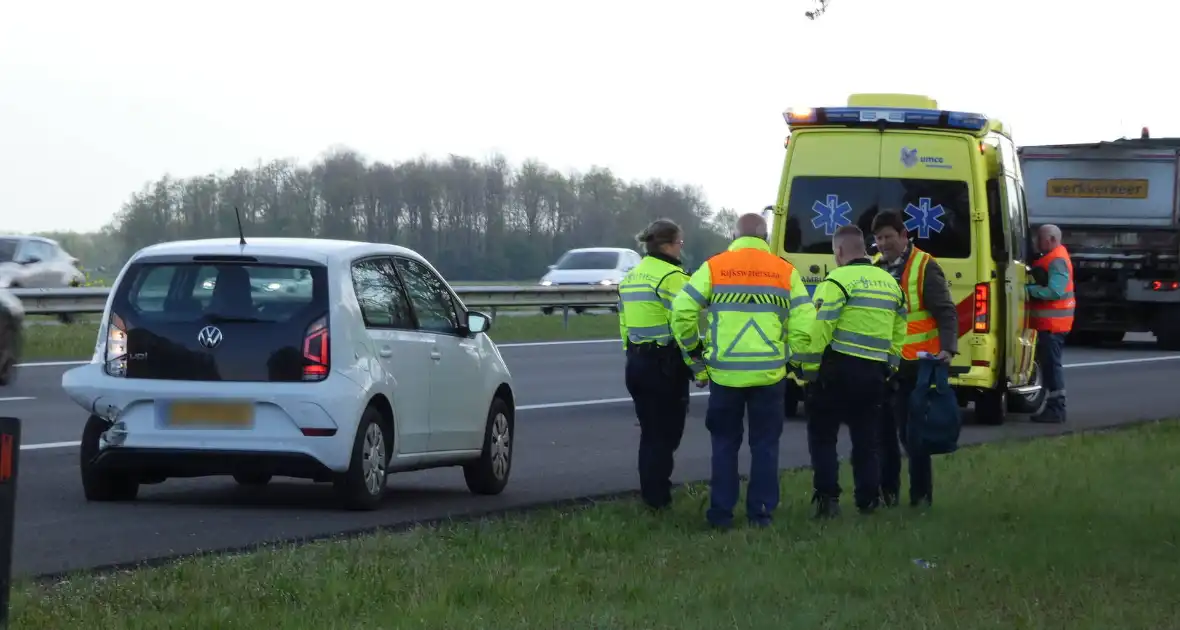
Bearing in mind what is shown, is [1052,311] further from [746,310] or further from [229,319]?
[229,319]

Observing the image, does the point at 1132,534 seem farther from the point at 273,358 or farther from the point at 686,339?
the point at 273,358

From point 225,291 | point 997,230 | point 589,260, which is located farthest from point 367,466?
point 589,260

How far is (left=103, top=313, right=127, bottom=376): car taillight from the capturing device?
32.9 feet

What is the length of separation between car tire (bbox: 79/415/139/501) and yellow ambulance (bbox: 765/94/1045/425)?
6.99 metres

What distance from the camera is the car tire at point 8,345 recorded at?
4648 millimetres

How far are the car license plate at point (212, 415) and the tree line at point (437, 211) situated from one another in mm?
10470

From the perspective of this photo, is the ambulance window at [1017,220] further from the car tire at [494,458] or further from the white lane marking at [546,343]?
the white lane marking at [546,343]

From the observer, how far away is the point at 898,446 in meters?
10.4

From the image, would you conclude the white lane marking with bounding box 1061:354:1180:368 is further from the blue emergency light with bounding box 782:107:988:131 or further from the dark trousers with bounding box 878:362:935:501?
the dark trousers with bounding box 878:362:935:501

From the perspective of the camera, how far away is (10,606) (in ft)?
22.2

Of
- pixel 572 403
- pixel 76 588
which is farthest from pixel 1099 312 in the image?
pixel 76 588

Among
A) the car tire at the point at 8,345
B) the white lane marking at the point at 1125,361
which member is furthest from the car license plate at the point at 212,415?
the white lane marking at the point at 1125,361

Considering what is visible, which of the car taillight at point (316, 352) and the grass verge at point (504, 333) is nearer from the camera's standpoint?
the car taillight at point (316, 352)

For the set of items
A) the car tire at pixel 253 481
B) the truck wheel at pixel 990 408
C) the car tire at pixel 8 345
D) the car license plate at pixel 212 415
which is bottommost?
the truck wheel at pixel 990 408
